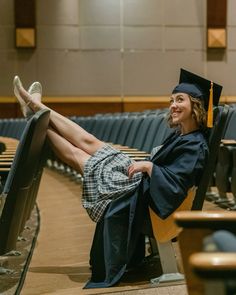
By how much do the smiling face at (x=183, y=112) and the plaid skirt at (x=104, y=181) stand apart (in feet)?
0.61

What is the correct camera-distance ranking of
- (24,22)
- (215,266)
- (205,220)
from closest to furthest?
(215,266), (205,220), (24,22)

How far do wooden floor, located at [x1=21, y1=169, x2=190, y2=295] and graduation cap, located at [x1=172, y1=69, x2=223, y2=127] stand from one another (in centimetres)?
50

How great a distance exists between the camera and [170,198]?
1.63 meters

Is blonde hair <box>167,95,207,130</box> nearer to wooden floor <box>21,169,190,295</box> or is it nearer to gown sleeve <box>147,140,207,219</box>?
Result: gown sleeve <box>147,140,207,219</box>

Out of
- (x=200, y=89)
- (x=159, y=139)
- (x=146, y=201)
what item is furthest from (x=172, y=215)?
(x=159, y=139)

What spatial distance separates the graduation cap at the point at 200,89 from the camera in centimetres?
172

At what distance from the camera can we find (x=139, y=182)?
1.75 m

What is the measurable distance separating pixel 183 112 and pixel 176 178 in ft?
0.70

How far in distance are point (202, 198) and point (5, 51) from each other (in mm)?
5298

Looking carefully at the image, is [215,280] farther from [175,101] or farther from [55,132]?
[55,132]

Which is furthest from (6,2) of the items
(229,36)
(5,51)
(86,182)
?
(86,182)

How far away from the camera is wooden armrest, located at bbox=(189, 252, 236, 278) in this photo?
57 cm

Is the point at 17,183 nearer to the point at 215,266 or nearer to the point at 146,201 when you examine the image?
the point at 146,201

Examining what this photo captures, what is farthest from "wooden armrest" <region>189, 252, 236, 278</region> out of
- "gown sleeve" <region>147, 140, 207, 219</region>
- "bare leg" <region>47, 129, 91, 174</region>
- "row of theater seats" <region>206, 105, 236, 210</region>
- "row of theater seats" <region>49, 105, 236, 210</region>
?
"row of theater seats" <region>206, 105, 236, 210</region>
